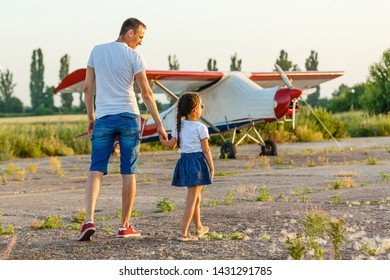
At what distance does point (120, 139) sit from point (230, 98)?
15.5m

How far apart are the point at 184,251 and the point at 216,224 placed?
1595 millimetres

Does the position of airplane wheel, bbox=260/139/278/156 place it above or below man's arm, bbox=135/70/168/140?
below

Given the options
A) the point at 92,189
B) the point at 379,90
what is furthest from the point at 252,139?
the point at 379,90

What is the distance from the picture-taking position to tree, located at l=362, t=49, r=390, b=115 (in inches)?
1738

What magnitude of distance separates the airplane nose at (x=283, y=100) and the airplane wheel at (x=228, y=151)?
1420 mm

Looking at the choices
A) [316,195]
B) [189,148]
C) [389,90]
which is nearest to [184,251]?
[189,148]

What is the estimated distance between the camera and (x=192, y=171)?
705 cm

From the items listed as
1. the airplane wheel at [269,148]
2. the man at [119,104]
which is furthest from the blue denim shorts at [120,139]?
the airplane wheel at [269,148]

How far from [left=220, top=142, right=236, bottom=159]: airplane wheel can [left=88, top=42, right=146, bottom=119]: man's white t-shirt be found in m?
13.9

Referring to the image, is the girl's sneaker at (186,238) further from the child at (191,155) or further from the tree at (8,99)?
the tree at (8,99)

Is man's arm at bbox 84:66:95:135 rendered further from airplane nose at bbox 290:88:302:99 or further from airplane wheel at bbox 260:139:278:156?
airplane wheel at bbox 260:139:278:156

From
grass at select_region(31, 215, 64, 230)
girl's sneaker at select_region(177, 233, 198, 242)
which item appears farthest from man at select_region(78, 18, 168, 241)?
grass at select_region(31, 215, 64, 230)
